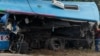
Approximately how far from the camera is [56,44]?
14016mm

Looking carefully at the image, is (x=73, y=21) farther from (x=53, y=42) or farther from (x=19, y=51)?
(x=19, y=51)

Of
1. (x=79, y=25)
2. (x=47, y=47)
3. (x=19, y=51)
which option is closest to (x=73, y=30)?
(x=79, y=25)

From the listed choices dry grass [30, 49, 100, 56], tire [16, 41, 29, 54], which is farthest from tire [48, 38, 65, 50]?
tire [16, 41, 29, 54]

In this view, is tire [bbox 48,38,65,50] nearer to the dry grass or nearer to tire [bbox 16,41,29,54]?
the dry grass

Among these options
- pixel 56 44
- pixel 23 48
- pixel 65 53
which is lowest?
pixel 65 53

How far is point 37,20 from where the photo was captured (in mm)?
13609

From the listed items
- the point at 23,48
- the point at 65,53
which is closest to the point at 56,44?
the point at 65,53

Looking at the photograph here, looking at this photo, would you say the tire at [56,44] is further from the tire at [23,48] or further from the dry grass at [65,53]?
the tire at [23,48]

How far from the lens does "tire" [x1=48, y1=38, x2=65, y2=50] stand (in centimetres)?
1380

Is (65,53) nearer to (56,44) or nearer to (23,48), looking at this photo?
(56,44)

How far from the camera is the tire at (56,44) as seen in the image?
13.8 m

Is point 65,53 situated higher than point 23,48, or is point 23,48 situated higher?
point 23,48

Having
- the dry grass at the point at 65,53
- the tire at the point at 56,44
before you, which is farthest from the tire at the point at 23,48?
the tire at the point at 56,44

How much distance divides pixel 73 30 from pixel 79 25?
0.30 m
